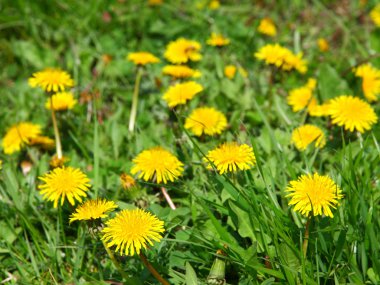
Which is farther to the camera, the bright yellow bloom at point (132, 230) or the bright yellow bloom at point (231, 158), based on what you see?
Answer: the bright yellow bloom at point (231, 158)

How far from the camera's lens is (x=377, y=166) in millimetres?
2104

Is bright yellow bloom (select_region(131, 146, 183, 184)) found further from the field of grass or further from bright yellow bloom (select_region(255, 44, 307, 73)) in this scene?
bright yellow bloom (select_region(255, 44, 307, 73))

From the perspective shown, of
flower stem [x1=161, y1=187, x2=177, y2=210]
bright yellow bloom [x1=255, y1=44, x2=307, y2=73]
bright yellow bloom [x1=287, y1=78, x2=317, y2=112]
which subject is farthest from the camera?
bright yellow bloom [x1=255, y1=44, x2=307, y2=73]

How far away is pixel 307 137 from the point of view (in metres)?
2.18

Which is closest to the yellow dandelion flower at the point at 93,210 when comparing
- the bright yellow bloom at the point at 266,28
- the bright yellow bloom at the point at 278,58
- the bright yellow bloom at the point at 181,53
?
the bright yellow bloom at the point at 181,53

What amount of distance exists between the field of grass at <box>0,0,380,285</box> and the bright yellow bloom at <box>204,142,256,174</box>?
0.11ft

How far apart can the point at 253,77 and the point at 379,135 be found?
1.02 m

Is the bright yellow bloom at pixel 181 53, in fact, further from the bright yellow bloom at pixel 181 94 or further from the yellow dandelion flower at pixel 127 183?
the yellow dandelion flower at pixel 127 183

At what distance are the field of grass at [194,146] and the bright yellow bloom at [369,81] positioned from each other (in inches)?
0.9

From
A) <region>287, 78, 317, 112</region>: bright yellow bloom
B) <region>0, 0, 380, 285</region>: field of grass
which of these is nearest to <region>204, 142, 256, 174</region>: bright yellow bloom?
<region>0, 0, 380, 285</region>: field of grass

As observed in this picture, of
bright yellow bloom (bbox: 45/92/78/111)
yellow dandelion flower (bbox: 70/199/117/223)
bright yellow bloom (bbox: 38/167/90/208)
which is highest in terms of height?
bright yellow bloom (bbox: 45/92/78/111)

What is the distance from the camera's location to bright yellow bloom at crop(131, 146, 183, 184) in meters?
1.87

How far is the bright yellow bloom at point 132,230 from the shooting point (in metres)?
1.46

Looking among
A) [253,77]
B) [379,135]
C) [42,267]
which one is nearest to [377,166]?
[379,135]
